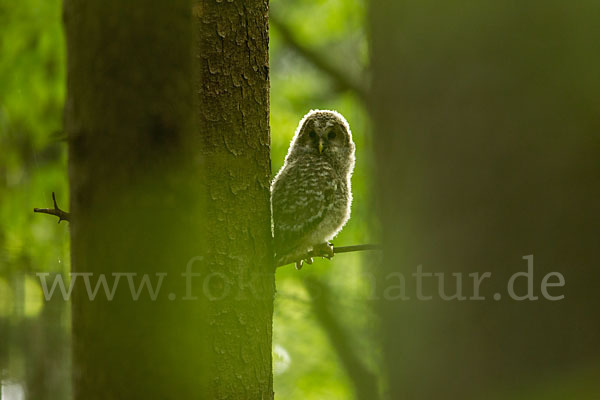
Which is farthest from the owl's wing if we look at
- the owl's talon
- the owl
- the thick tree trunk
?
the thick tree trunk

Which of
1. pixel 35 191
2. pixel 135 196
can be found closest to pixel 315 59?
pixel 35 191

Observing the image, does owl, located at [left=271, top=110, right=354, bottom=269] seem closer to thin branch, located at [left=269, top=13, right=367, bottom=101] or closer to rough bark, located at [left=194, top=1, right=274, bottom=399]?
rough bark, located at [left=194, top=1, right=274, bottom=399]

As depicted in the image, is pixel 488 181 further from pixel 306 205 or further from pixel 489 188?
pixel 306 205

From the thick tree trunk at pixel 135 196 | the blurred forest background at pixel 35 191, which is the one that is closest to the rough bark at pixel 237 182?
the thick tree trunk at pixel 135 196

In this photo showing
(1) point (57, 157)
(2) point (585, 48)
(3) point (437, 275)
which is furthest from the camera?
(1) point (57, 157)

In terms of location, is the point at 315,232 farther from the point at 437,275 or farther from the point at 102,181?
the point at 437,275

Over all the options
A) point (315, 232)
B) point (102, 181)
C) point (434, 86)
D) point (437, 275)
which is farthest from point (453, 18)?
point (315, 232)

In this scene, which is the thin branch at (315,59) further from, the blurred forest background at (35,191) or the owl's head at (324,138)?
the owl's head at (324,138)
